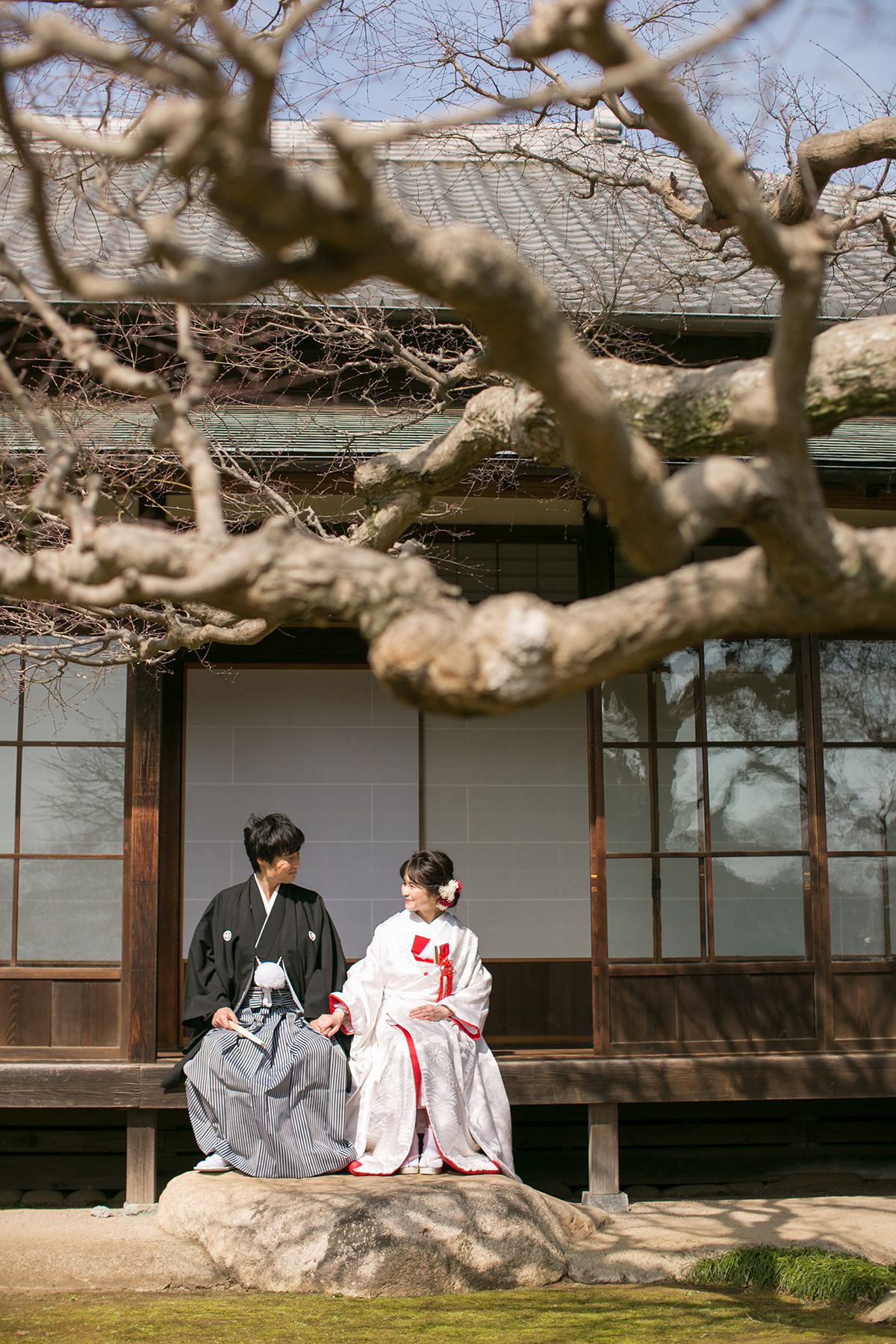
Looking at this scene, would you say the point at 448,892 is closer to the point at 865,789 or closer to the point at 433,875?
the point at 433,875

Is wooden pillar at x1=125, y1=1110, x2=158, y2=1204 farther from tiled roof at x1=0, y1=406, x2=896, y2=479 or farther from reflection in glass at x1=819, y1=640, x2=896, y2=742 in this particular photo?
reflection in glass at x1=819, y1=640, x2=896, y2=742

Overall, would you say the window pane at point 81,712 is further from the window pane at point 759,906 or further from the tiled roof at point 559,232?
the window pane at point 759,906

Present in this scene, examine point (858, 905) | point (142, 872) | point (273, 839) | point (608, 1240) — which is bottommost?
point (608, 1240)

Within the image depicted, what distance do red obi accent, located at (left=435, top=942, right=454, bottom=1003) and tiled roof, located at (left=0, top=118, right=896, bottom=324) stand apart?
2861 mm

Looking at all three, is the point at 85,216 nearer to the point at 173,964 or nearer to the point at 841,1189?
the point at 173,964

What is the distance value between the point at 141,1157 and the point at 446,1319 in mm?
2056

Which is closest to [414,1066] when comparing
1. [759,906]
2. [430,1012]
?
[430,1012]

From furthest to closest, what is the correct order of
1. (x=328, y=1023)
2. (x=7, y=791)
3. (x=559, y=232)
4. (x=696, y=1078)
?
1. (x=559, y=232)
2. (x=7, y=791)
3. (x=696, y=1078)
4. (x=328, y=1023)

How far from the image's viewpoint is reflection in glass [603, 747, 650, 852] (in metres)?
6.06

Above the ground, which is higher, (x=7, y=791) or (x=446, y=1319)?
(x=7, y=791)

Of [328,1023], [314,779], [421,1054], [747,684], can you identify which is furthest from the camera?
[314,779]

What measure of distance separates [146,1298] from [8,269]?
3.32 metres

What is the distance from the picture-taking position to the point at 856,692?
6008 millimetres

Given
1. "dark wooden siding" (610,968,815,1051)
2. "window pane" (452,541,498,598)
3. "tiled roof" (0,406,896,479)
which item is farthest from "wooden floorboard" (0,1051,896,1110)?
"tiled roof" (0,406,896,479)
